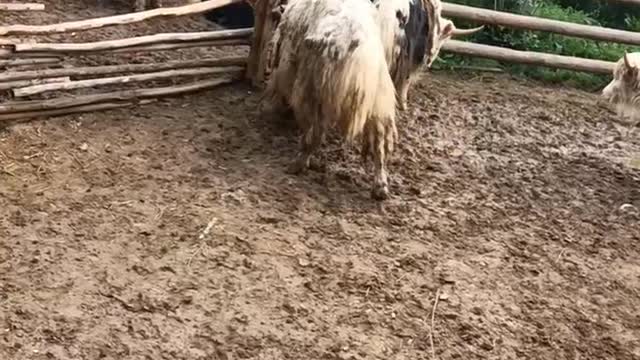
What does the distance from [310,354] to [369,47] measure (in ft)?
5.79

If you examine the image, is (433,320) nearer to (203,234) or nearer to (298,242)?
(298,242)

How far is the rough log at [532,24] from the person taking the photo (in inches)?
281

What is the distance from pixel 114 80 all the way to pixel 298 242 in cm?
183

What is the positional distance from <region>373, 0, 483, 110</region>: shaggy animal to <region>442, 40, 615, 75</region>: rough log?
3.49 ft

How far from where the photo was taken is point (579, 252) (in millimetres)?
5000

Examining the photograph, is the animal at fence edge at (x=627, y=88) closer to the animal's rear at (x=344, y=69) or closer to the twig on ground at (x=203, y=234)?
the animal's rear at (x=344, y=69)

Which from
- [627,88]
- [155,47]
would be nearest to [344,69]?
[155,47]

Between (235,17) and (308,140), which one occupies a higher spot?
(235,17)

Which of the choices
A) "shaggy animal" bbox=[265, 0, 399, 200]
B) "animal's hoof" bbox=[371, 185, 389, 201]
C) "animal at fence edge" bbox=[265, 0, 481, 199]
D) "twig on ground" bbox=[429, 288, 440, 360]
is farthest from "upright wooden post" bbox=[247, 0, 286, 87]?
"twig on ground" bbox=[429, 288, 440, 360]

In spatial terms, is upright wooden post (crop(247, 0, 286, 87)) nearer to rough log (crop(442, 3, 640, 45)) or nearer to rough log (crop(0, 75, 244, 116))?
rough log (crop(0, 75, 244, 116))

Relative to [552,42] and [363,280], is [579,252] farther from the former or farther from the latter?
[552,42]

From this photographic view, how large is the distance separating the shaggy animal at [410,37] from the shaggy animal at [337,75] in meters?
0.18

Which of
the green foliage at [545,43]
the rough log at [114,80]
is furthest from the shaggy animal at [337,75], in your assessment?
the green foliage at [545,43]

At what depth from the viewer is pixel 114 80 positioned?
18.9 ft
